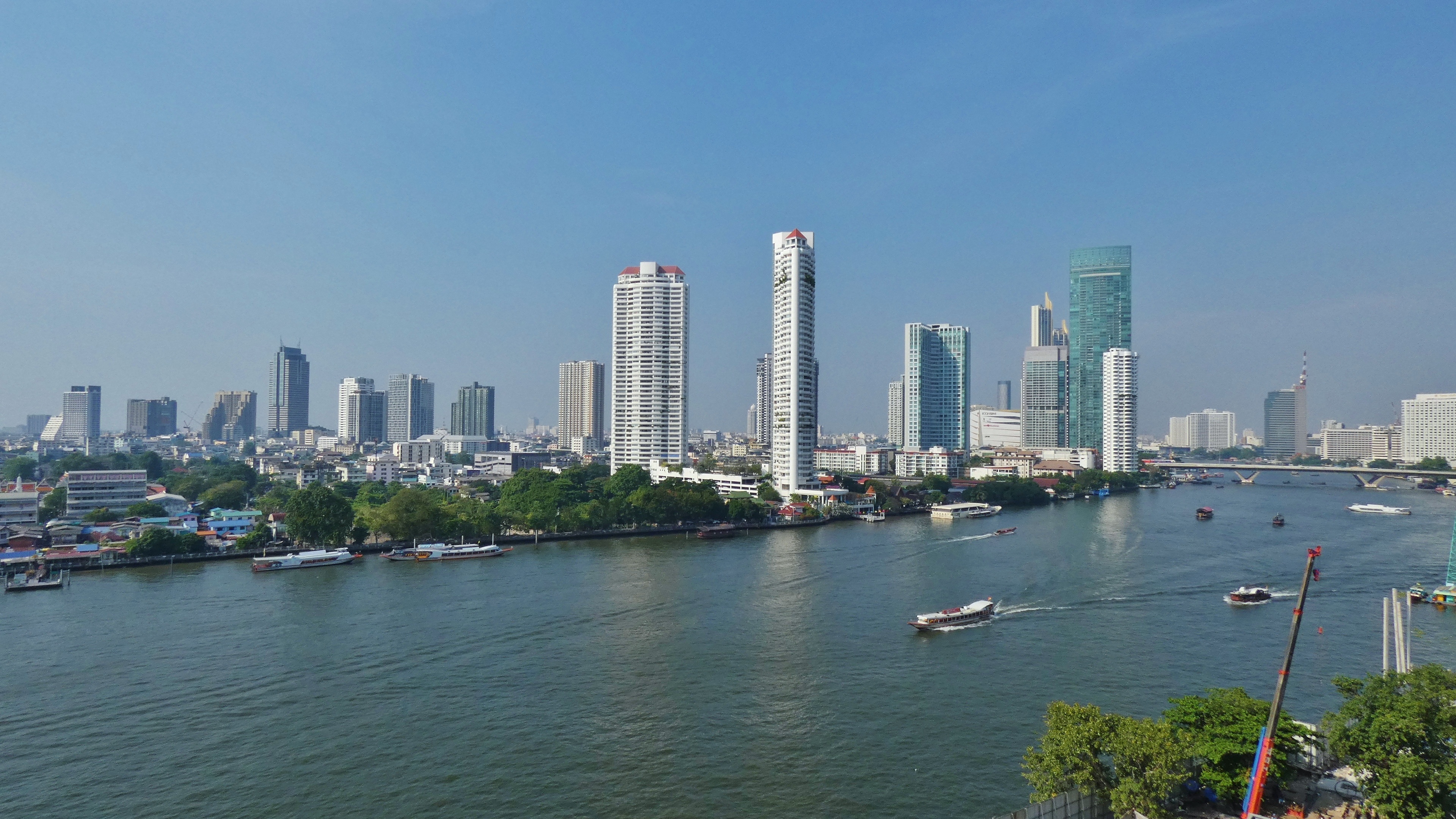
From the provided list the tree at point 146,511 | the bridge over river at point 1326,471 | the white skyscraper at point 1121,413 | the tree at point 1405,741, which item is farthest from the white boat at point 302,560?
the bridge over river at point 1326,471

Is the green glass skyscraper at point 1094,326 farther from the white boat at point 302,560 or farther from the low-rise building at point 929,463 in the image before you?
the white boat at point 302,560

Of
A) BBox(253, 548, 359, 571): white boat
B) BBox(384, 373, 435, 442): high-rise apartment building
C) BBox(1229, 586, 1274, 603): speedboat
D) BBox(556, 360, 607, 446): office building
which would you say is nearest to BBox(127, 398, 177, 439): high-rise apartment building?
BBox(384, 373, 435, 442): high-rise apartment building

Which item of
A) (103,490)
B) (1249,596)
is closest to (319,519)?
(103,490)

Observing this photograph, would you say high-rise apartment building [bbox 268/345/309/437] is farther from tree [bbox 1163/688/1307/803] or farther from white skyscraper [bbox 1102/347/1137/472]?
tree [bbox 1163/688/1307/803]

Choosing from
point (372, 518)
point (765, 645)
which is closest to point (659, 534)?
point (372, 518)

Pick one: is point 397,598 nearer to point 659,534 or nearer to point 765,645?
point 765,645

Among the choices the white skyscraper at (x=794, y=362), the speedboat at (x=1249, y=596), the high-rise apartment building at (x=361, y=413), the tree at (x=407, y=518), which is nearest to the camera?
the speedboat at (x=1249, y=596)

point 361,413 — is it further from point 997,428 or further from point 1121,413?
point 1121,413
